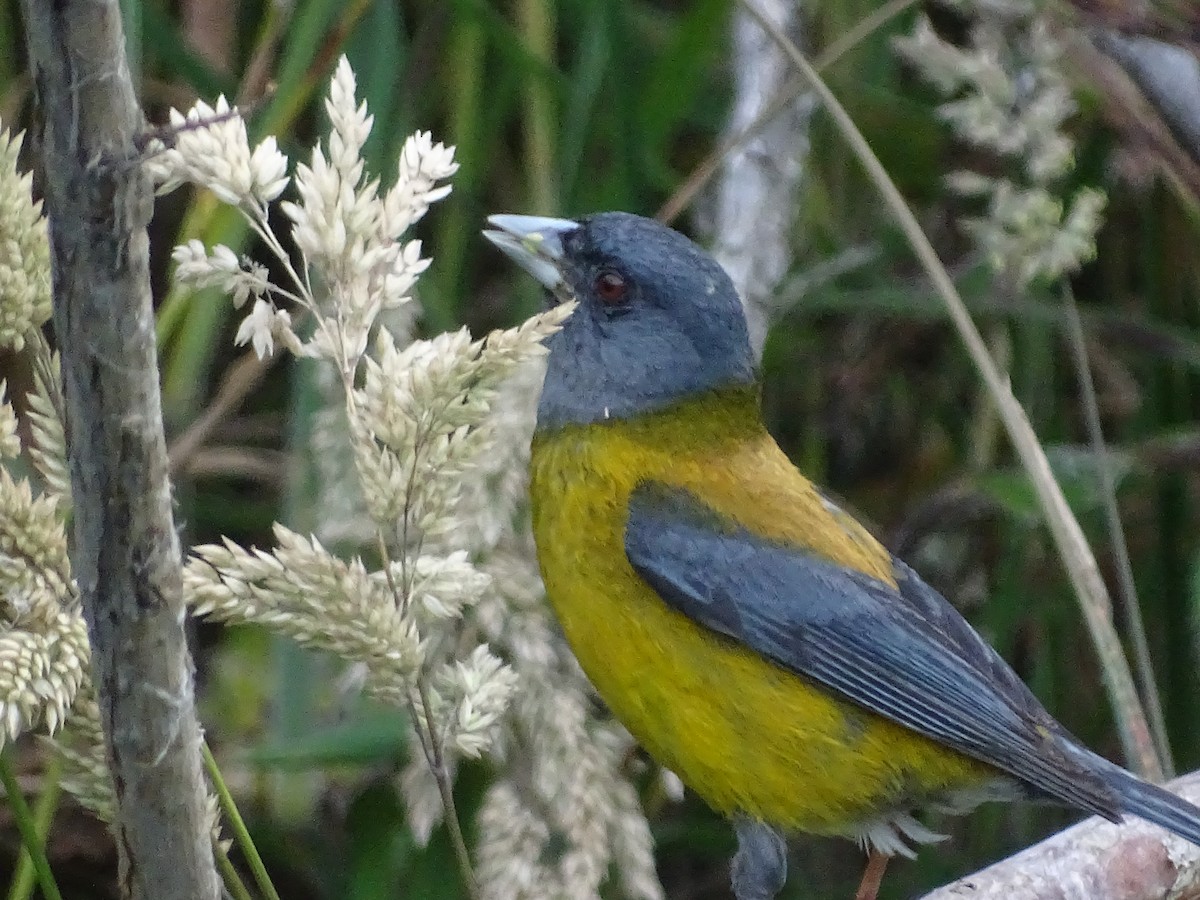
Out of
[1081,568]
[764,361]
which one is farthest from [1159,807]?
[764,361]

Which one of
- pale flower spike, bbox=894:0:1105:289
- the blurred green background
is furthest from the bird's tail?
pale flower spike, bbox=894:0:1105:289

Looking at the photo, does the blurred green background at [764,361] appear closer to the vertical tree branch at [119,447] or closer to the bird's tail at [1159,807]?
the bird's tail at [1159,807]

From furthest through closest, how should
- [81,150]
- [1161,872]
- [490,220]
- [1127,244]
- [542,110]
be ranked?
[1127,244] → [542,110] → [490,220] → [1161,872] → [81,150]

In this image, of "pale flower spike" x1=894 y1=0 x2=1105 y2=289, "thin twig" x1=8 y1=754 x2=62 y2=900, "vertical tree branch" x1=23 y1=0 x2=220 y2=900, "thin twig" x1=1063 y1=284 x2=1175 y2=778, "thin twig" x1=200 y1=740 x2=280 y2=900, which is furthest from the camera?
"pale flower spike" x1=894 y1=0 x2=1105 y2=289

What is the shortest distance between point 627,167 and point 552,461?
24.3 inches

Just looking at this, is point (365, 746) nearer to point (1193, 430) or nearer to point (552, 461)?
Answer: point (552, 461)

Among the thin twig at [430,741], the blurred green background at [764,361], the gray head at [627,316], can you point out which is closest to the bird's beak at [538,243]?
the gray head at [627,316]

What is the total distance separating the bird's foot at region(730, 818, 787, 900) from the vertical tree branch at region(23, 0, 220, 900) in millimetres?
1150

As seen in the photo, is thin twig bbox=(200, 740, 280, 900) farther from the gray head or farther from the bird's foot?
the gray head

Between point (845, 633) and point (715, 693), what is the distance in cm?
23

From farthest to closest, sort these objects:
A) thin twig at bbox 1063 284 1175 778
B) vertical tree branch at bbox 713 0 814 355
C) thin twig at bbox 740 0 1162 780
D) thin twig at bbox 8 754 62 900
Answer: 1. vertical tree branch at bbox 713 0 814 355
2. thin twig at bbox 1063 284 1175 778
3. thin twig at bbox 740 0 1162 780
4. thin twig at bbox 8 754 62 900

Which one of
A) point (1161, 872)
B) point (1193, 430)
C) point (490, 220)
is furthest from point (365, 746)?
point (1193, 430)

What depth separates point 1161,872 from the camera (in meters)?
1.94

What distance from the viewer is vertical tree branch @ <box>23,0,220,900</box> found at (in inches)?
33.5
